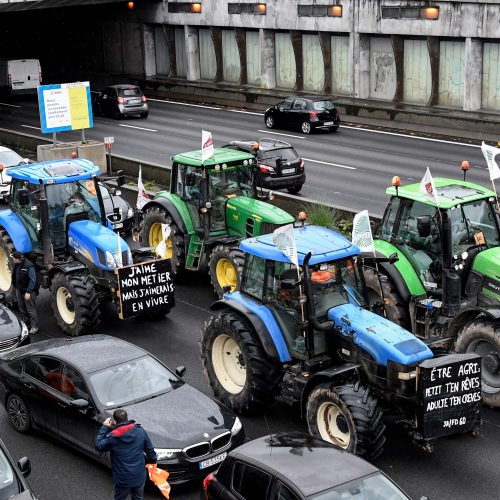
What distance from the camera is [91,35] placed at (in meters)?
63.7

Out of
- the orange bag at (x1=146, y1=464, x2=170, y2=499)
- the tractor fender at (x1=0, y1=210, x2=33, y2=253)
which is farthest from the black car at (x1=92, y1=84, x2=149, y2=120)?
the orange bag at (x1=146, y1=464, x2=170, y2=499)

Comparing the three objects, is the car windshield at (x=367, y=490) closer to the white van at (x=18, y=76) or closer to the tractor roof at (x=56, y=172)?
the tractor roof at (x=56, y=172)

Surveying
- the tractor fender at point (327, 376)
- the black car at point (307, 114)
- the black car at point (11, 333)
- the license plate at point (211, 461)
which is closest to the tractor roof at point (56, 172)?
the black car at point (11, 333)

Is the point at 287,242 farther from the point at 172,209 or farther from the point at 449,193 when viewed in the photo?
the point at 172,209

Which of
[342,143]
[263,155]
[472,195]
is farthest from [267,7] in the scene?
[472,195]

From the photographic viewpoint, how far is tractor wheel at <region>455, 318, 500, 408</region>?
13.5 meters

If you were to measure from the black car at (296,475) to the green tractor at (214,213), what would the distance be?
8.20 meters

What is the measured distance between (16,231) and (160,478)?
877 centimetres

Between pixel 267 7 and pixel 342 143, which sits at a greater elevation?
pixel 267 7

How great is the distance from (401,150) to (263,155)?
28.0 ft

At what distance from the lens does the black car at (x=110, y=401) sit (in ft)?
38.9

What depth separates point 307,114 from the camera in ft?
127

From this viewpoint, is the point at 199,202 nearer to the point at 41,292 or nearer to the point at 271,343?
the point at 41,292

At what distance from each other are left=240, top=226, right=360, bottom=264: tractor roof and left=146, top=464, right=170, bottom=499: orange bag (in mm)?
3366
